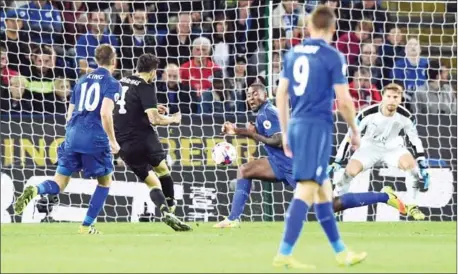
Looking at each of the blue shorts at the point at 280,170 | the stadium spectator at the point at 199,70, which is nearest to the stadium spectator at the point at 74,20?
the stadium spectator at the point at 199,70

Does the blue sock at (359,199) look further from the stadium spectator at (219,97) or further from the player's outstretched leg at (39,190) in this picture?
the stadium spectator at (219,97)

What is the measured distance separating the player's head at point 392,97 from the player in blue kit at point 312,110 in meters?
5.14

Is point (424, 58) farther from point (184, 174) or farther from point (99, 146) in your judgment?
point (99, 146)

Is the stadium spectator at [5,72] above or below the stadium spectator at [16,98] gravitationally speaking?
above

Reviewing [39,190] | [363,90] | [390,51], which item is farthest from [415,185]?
[39,190]

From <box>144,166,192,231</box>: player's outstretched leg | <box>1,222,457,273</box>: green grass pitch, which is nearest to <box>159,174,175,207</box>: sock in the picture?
<box>144,166,192,231</box>: player's outstretched leg

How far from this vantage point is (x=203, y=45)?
16.2 metres

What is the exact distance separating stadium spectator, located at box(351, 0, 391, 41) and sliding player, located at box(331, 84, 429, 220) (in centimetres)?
281

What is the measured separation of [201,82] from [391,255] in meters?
6.74

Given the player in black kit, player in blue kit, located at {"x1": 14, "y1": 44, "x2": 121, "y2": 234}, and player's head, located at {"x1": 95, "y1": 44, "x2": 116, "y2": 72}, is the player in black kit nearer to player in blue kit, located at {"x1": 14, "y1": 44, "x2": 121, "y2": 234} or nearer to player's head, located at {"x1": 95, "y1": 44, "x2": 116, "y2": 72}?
player in blue kit, located at {"x1": 14, "y1": 44, "x2": 121, "y2": 234}

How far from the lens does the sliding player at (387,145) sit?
13.8m

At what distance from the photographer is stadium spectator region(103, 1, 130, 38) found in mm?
16656

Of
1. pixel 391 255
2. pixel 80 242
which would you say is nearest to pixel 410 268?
pixel 391 255

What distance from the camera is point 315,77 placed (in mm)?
8531
